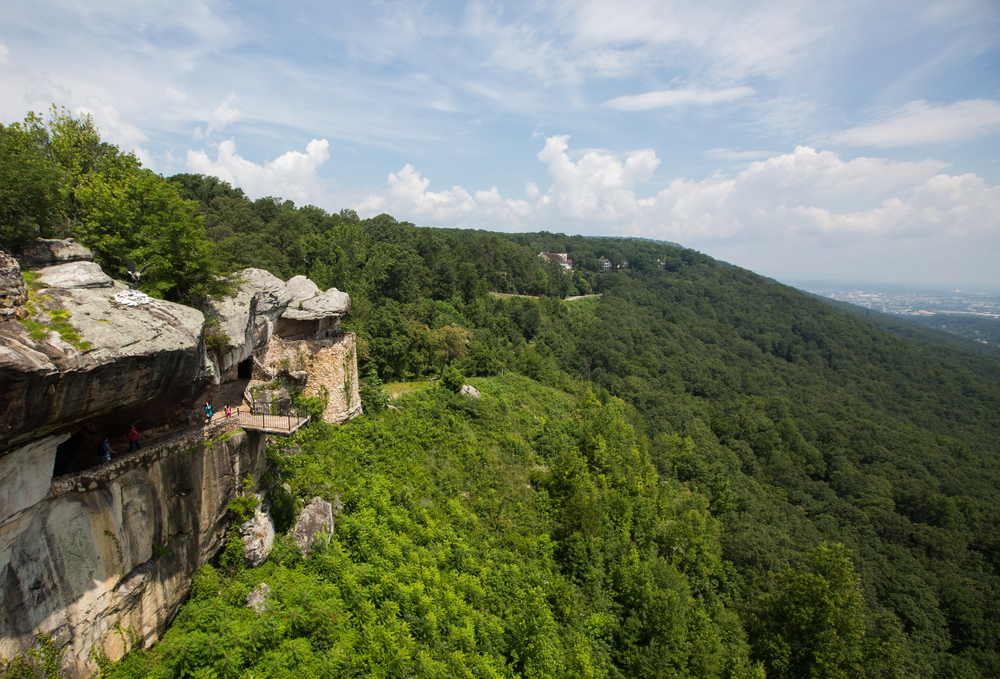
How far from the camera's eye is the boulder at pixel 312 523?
49.1 feet

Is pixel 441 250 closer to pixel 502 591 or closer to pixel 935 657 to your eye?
pixel 502 591

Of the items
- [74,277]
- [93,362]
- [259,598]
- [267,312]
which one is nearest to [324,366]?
[267,312]

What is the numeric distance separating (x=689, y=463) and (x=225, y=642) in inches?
1667

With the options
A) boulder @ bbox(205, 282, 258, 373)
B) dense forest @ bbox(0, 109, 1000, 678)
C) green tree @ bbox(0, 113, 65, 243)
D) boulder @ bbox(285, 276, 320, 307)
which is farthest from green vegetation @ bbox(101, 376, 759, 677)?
green tree @ bbox(0, 113, 65, 243)

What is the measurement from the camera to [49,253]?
11.3 m

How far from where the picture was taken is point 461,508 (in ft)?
68.0

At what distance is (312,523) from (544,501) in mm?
13150

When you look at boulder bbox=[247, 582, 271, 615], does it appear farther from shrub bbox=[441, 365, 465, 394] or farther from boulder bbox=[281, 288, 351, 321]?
shrub bbox=[441, 365, 465, 394]

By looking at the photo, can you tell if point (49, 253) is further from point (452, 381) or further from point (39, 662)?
point (452, 381)

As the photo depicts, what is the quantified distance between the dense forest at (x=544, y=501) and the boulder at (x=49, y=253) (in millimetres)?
480

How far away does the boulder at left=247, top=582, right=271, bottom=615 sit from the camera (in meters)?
12.2

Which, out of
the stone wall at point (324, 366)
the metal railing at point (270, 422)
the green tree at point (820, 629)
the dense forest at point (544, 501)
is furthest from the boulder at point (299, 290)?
the green tree at point (820, 629)

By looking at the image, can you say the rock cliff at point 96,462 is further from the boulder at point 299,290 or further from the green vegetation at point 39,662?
the boulder at point 299,290

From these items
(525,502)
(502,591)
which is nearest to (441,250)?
(525,502)
